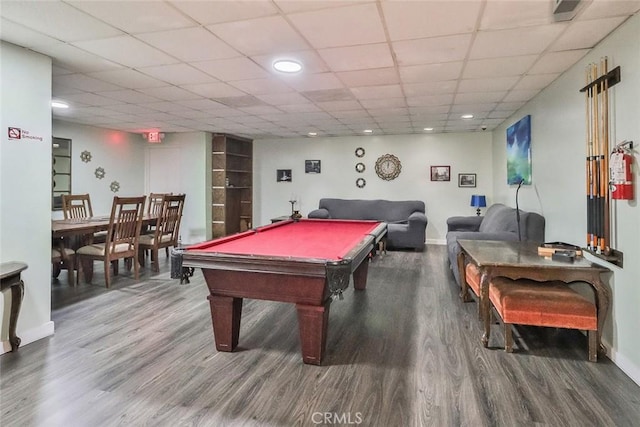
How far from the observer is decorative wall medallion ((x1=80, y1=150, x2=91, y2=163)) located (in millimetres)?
6246

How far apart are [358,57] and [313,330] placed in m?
2.19

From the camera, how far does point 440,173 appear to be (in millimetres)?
7414

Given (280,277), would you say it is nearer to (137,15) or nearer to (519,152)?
(137,15)

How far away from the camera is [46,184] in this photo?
2.88 meters

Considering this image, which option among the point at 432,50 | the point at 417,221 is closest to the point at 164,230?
the point at 432,50

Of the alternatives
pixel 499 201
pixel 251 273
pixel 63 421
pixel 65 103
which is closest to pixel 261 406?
pixel 251 273

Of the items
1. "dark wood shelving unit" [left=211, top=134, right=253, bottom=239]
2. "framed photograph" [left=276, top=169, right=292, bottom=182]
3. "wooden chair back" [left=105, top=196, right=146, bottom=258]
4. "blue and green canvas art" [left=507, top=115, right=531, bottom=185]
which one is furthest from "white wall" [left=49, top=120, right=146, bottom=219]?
"blue and green canvas art" [left=507, top=115, right=531, bottom=185]

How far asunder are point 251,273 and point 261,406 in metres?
0.80

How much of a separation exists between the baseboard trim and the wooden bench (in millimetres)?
3538

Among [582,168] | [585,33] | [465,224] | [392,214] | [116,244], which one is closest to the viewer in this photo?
[585,33]

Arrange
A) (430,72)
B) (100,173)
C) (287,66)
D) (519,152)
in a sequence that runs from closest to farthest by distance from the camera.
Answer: (287,66)
(430,72)
(519,152)
(100,173)

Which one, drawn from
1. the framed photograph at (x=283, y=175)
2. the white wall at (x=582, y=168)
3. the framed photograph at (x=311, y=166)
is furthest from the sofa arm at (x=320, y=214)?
the white wall at (x=582, y=168)

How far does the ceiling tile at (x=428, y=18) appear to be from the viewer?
2070mm

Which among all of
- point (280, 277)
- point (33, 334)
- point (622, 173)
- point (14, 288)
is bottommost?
point (33, 334)
